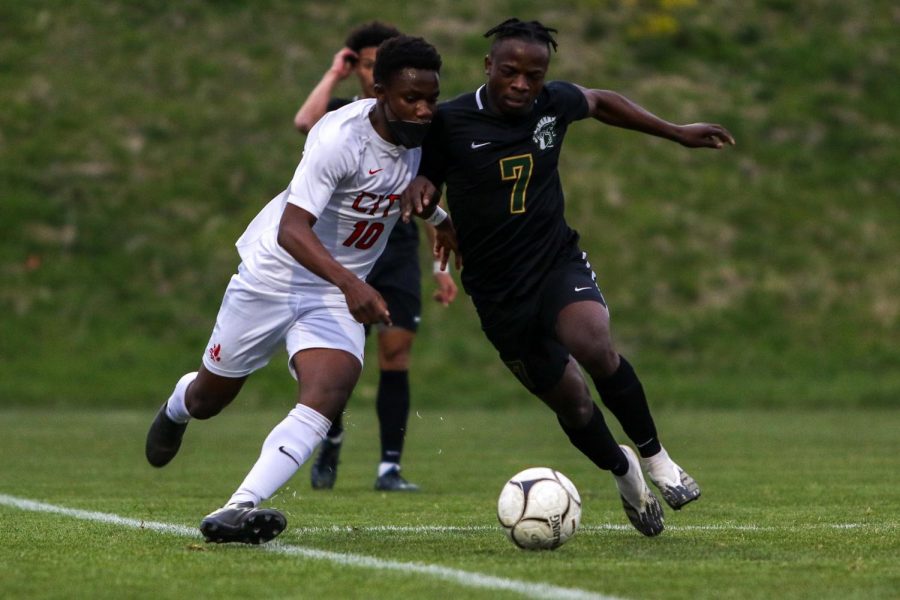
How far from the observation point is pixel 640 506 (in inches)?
261

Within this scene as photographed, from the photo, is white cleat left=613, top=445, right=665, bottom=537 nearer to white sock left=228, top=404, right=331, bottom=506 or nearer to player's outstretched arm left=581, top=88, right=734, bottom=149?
white sock left=228, top=404, right=331, bottom=506

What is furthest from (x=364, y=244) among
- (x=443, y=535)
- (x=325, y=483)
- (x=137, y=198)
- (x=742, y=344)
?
(x=137, y=198)

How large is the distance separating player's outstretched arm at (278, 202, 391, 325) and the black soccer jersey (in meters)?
0.79

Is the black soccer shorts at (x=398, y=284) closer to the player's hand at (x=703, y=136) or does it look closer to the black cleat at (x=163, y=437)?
the black cleat at (x=163, y=437)

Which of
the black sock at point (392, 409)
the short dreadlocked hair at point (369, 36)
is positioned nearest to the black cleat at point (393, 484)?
the black sock at point (392, 409)

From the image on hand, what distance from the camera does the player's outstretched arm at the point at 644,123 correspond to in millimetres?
7145

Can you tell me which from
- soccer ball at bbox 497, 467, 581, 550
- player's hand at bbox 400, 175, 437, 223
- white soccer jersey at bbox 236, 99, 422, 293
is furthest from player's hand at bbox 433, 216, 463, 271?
soccer ball at bbox 497, 467, 581, 550

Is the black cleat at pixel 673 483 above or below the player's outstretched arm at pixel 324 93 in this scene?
below

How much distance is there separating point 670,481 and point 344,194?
188cm

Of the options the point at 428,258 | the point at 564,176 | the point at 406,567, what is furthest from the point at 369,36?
the point at 564,176

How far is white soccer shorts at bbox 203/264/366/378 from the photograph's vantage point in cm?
657

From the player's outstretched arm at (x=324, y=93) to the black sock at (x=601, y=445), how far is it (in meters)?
3.76

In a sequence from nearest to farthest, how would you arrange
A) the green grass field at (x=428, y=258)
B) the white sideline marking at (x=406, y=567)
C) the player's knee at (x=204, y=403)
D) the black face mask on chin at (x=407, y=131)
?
the white sideline marking at (x=406, y=567)
the black face mask on chin at (x=407, y=131)
the player's knee at (x=204, y=403)
the green grass field at (x=428, y=258)

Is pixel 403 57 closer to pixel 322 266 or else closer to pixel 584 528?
pixel 322 266
